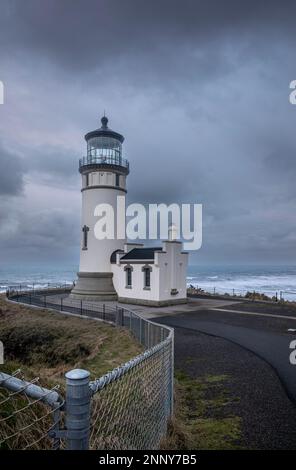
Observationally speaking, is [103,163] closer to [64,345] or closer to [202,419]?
[64,345]

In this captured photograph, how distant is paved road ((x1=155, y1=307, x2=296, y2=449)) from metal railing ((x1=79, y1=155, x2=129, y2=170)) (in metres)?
13.6

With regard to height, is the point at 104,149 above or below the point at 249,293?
above

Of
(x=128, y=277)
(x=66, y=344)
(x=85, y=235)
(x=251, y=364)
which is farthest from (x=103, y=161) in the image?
(x=251, y=364)

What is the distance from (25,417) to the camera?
131 inches

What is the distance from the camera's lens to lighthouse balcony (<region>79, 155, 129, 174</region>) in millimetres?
26250

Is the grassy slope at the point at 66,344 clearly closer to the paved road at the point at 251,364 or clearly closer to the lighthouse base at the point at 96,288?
the paved road at the point at 251,364

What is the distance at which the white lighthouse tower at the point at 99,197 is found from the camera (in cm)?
2623

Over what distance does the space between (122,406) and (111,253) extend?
914 inches

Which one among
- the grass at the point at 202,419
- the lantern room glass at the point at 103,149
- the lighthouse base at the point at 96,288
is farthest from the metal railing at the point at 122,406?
the lantern room glass at the point at 103,149

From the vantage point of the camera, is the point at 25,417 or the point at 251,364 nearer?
the point at 25,417
